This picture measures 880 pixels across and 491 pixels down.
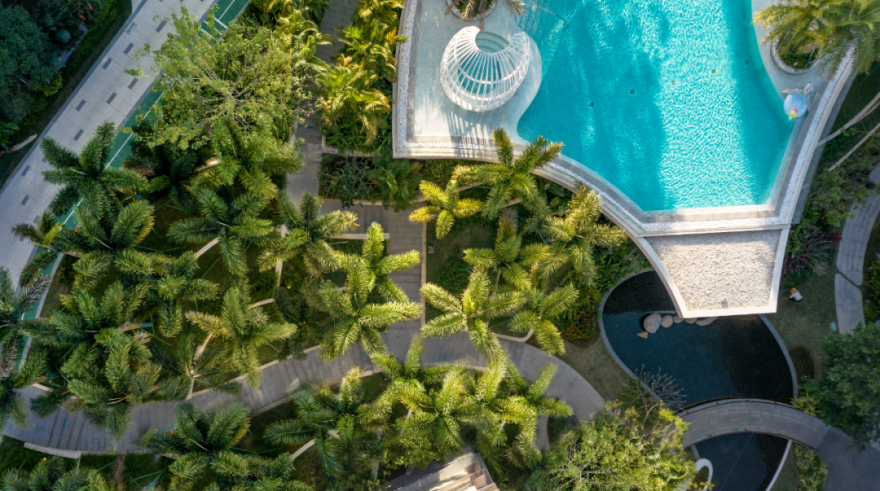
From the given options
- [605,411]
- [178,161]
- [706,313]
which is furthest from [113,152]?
[706,313]

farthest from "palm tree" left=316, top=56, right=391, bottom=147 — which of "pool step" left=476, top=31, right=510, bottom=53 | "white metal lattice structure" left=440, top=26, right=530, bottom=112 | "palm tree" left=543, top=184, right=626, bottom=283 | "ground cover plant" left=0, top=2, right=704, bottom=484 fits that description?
→ "palm tree" left=543, top=184, right=626, bottom=283

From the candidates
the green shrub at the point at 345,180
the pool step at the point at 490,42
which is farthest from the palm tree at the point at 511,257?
the pool step at the point at 490,42

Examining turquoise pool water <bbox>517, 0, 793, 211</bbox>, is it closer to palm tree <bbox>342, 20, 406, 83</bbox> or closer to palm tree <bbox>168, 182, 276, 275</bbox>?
palm tree <bbox>342, 20, 406, 83</bbox>

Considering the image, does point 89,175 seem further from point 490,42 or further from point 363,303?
point 490,42

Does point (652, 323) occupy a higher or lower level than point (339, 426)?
higher

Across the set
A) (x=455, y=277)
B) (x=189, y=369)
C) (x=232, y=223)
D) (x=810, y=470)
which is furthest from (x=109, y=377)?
(x=810, y=470)

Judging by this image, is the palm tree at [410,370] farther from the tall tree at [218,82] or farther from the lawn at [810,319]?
the lawn at [810,319]

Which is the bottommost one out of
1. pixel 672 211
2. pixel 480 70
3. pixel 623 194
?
pixel 623 194
